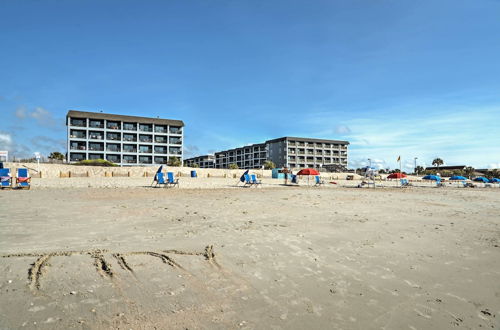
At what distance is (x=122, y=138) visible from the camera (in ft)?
195

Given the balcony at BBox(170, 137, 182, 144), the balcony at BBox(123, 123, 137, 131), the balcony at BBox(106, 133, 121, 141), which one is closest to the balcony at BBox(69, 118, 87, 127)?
the balcony at BBox(106, 133, 121, 141)

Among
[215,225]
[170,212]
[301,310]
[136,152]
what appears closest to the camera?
[301,310]

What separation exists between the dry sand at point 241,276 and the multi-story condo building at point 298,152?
7778cm

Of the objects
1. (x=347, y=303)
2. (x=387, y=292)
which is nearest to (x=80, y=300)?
(x=347, y=303)

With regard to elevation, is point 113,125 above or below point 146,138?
above

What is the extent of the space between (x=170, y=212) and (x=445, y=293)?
7439 millimetres

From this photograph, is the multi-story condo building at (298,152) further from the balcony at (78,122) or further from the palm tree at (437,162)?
the balcony at (78,122)

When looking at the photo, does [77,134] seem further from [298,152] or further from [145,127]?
[298,152]

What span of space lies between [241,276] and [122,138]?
62.5 meters

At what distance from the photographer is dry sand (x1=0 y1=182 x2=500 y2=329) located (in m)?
2.74

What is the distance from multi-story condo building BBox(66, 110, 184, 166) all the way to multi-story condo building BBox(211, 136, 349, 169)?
114 feet

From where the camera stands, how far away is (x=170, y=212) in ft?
29.3

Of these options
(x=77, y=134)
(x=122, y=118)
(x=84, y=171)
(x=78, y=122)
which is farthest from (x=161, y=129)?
(x=84, y=171)

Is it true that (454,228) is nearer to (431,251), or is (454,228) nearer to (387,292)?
(431,251)
